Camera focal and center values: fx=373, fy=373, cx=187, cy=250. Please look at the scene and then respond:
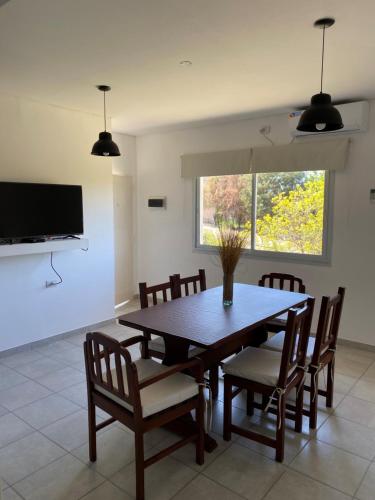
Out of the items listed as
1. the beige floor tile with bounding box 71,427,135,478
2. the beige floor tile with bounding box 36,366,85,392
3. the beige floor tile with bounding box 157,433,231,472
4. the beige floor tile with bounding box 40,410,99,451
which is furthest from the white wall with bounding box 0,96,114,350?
the beige floor tile with bounding box 157,433,231,472

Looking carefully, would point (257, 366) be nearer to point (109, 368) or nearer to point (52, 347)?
point (109, 368)

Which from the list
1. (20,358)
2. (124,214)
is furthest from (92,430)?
(124,214)

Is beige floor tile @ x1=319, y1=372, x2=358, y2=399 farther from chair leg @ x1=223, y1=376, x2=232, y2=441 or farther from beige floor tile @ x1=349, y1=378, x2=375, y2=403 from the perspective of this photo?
chair leg @ x1=223, y1=376, x2=232, y2=441

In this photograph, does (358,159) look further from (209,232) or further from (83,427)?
(83,427)

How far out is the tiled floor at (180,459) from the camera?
80.2 inches

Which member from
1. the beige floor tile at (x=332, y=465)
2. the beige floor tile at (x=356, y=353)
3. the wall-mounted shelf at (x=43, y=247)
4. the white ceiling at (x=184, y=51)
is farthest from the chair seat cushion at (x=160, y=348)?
the white ceiling at (x=184, y=51)

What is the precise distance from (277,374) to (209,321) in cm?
53

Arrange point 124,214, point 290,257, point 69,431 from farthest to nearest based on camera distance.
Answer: point 124,214, point 290,257, point 69,431

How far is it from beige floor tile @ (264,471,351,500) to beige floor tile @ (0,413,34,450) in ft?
5.42

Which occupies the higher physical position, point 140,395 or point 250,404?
point 140,395

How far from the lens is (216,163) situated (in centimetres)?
488

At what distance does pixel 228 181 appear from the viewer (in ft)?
16.3

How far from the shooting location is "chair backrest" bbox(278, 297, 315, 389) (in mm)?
2135

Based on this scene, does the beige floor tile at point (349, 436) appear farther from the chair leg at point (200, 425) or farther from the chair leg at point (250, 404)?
the chair leg at point (200, 425)
